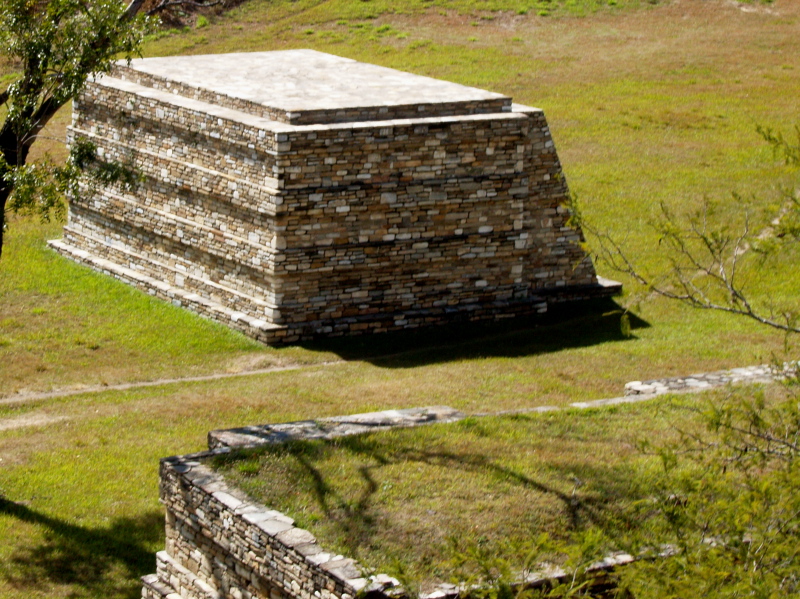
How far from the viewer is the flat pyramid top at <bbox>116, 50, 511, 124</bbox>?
56.1ft

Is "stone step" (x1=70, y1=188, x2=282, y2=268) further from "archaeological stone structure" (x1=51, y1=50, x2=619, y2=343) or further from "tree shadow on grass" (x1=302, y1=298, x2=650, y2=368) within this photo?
"tree shadow on grass" (x1=302, y1=298, x2=650, y2=368)

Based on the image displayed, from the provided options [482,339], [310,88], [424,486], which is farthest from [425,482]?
[310,88]

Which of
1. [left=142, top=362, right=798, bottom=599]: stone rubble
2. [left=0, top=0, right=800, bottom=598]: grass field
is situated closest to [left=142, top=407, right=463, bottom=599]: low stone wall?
[left=142, top=362, right=798, bottom=599]: stone rubble

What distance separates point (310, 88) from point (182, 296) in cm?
364

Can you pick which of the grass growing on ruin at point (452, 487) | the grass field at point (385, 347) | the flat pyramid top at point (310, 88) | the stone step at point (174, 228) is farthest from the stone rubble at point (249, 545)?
the flat pyramid top at point (310, 88)

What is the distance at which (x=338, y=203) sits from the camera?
54.9ft

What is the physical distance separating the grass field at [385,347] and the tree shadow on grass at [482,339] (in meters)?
0.04

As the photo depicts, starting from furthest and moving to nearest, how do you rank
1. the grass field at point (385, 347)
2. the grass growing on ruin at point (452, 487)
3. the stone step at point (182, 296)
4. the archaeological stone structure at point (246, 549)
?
the stone step at point (182, 296) < the grass field at point (385, 347) < the grass growing on ruin at point (452, 487) < the archaeological stone structure at point (246, 549)

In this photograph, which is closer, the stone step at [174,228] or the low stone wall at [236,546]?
the low stone wall at [236,546]

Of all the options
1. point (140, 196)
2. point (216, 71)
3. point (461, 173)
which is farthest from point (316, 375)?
point (216, 71)

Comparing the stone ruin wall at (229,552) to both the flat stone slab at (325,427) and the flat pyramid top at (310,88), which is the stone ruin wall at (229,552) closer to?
the flat stone slab at (325,427)

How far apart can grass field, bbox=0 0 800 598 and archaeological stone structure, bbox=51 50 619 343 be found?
1.67 ft

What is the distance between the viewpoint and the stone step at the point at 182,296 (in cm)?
1705

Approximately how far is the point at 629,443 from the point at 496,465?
1.49 m
